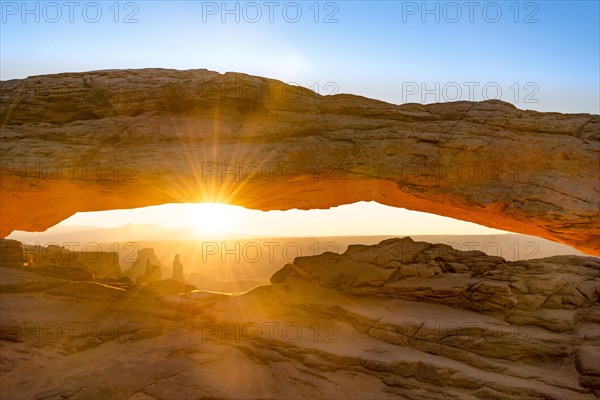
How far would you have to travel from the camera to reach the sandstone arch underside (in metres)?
16.2

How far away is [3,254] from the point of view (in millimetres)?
20828

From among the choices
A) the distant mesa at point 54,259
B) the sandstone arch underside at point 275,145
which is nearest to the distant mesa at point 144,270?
the distant mesa at point 54,259

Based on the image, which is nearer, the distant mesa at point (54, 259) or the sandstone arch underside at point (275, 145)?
the sandstone arch underside at point (275, 145)

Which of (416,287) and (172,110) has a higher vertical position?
(172,110)

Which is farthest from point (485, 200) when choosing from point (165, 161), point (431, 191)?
point (165, 161)

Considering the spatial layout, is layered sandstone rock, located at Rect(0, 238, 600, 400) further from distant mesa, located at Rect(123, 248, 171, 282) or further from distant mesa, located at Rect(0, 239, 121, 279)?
distant mesa, located at Rect(123, 248, 171, 282)

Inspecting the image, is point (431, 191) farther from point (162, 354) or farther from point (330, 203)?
point (162, 354)

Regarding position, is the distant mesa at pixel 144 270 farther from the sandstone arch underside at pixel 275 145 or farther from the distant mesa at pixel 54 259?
the sandstone arch underside at pixel 275 145

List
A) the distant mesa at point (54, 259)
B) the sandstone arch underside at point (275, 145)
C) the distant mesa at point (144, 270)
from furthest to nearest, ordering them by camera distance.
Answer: the distant mesa at point (144, 270) < the distant mesa at point (54, 259) < the sandstone arch underside at point (275, 145)

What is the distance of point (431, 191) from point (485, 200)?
2182 millimetres

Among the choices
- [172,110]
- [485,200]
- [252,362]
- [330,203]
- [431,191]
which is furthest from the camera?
[330,203]

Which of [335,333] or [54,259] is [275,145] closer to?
[335,333]

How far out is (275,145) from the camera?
17297 millimetres

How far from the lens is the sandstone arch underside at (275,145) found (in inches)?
639
